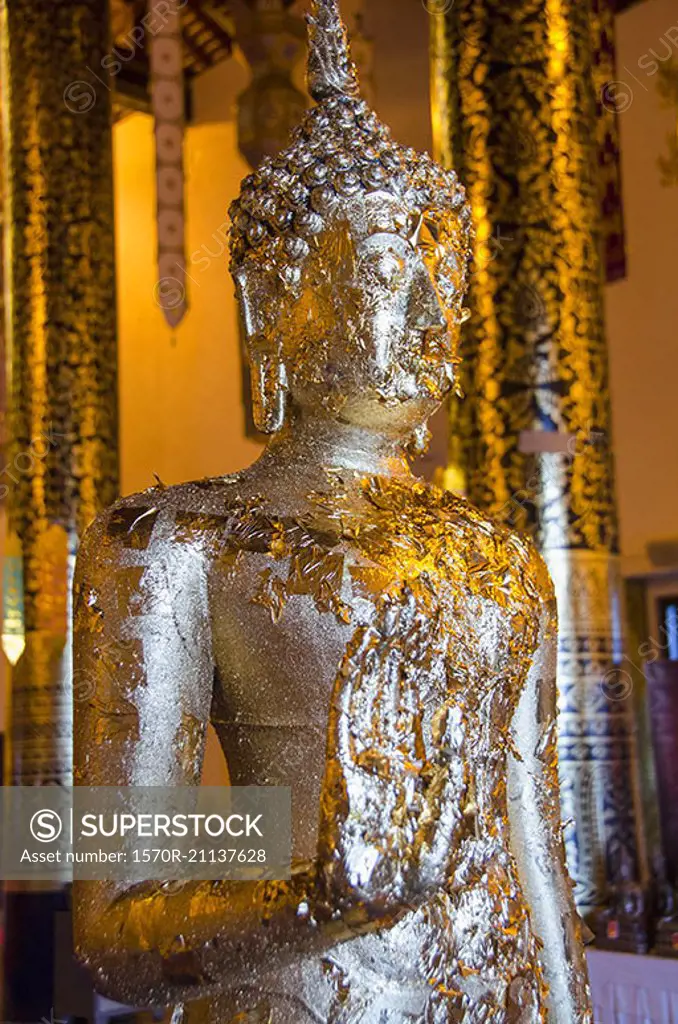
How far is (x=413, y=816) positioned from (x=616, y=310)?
5.64 metres

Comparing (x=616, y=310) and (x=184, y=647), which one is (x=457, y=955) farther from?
(x=616, y=310)

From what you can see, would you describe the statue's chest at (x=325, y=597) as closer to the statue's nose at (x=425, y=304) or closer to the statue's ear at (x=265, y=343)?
the statue's ear at (x=265, y=343)

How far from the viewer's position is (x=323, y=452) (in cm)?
186

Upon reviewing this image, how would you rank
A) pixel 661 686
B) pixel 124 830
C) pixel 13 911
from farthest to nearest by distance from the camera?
pixel 661 686 → pixel 13 911 → pixel 124 830

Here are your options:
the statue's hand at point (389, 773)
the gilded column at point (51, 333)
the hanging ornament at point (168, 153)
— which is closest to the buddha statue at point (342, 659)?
the statue's hand at point (389, 773)

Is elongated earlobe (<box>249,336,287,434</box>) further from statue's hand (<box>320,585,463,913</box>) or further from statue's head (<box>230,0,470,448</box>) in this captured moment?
statue's hand (<box>320,585,463,913</box>)

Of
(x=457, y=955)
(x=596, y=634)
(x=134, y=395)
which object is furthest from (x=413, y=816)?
(x=134, y=395)

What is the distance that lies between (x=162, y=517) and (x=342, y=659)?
331 mm

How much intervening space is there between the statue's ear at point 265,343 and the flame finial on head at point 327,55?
298 mm

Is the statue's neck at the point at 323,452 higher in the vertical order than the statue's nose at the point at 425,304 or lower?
lower

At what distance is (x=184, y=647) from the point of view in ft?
5.49

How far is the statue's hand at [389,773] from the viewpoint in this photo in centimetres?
141
